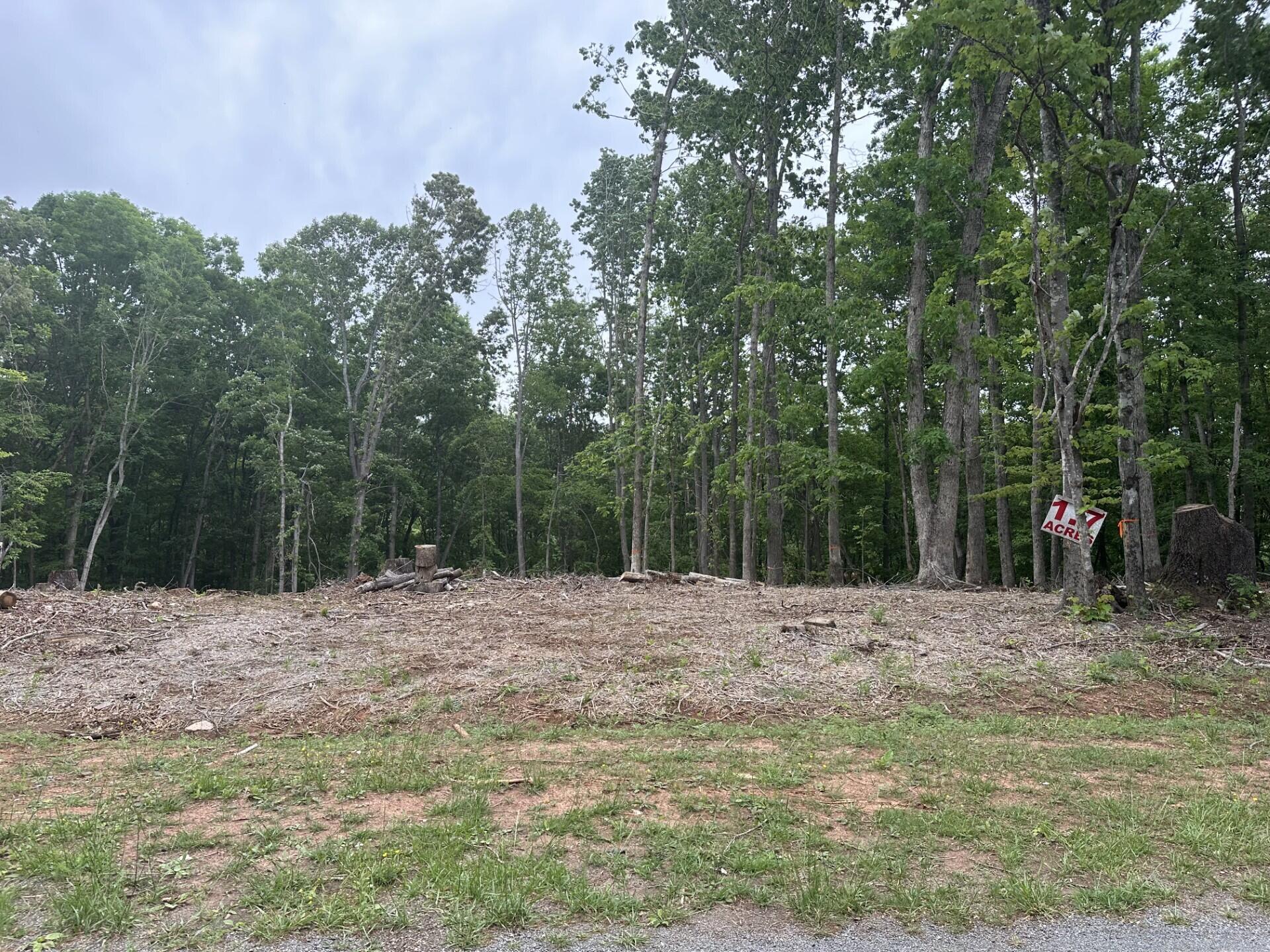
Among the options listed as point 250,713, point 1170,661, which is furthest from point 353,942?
point 1170,661

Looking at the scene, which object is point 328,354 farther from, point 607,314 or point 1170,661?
point 1170,661

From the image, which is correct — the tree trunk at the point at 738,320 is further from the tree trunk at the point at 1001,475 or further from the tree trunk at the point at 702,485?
the tree trunk at the point at 1001,475

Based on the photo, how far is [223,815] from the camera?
159 inches

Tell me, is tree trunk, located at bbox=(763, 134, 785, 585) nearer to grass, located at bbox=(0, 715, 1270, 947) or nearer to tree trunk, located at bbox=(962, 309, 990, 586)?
tree trunk, located at bbox=(962, 309, 990, 586)

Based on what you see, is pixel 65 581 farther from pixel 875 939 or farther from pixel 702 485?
pixel 702 485

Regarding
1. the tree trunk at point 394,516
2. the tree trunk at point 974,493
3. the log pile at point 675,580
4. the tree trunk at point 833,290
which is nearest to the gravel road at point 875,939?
the log pile at point 675,580

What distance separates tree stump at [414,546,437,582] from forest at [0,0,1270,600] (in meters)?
6.23

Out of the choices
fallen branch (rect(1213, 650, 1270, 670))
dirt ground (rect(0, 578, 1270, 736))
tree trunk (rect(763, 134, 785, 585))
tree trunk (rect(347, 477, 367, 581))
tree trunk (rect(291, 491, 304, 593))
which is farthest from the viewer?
tree trunk (rect(347, 477, 367, 581))

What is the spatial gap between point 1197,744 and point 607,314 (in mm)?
30878

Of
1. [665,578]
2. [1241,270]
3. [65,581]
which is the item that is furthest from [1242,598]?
[65,581]

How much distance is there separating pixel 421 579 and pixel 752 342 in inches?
412

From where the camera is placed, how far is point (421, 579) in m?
14.0

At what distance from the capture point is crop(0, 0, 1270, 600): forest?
35.8 feet

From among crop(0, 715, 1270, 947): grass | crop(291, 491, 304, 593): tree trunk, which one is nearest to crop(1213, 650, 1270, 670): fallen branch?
crop(0, 715, 1270, 947): grass
